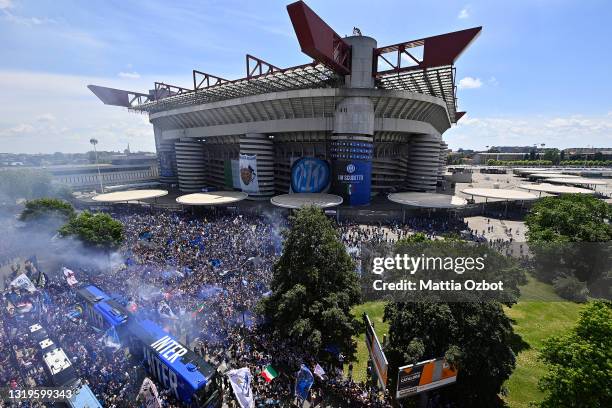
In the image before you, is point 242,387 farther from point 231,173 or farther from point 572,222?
point 231,173

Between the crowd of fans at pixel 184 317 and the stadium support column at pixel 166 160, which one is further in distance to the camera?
the stadium support column at pixel 166 160

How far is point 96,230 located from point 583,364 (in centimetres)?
3352

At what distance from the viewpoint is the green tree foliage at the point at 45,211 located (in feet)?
110

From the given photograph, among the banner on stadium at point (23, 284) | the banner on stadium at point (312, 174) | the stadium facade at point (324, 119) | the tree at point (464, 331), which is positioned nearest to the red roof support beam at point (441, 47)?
the stadium facade at point (324, 119)

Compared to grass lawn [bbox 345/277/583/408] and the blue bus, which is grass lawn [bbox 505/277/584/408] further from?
the blue bus

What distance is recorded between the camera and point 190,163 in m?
67.5

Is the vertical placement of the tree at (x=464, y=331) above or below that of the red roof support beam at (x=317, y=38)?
below

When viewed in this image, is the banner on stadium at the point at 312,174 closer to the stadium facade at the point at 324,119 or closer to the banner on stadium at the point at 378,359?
the stadium facade at the point at 324,119

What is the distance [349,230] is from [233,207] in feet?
70.9

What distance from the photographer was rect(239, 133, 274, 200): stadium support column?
52.8 m

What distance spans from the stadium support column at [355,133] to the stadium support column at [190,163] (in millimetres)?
36472

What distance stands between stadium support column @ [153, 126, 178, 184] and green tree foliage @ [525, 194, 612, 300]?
255 feet

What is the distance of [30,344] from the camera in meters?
15.4

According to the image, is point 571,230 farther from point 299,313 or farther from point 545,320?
point 299,313
